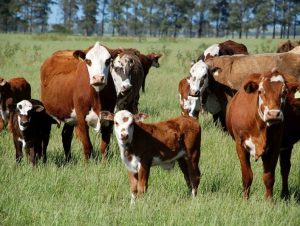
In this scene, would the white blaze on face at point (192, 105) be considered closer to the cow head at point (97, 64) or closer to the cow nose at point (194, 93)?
the cow nose at point (194, 93)

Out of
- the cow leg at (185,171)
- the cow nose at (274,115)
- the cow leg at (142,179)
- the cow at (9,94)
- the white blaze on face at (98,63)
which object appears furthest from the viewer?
the cow at (9,94)

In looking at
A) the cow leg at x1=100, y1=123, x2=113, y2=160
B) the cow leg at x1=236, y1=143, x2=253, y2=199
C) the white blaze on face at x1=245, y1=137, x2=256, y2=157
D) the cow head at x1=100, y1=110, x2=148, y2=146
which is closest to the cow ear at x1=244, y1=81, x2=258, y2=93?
the white blaze on face at x1=245, y1=137, x2=256, y2=157

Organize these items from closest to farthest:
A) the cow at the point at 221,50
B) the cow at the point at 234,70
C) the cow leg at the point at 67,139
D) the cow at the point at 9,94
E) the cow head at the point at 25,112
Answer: the cow head at the point at 25,112, the cow leg at the point at 67,139, the cow at the point at 234,70, the cow at the point at 9,94, the cow at the point at 221,50

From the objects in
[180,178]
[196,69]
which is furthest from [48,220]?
[196,69]

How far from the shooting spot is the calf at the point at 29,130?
23.7 ft

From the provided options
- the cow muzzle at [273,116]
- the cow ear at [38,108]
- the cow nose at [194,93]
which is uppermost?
the cow muzzle at [273,116]

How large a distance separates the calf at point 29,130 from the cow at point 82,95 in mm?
394

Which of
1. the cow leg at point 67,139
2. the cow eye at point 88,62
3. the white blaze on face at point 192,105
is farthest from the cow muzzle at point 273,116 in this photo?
the white blaze on face at point 192,105

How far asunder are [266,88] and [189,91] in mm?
4208

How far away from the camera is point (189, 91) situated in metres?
9.27

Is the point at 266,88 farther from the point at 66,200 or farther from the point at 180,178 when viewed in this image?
the point at 66,200

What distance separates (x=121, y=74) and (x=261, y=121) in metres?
2.83

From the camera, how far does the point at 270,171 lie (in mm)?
5512

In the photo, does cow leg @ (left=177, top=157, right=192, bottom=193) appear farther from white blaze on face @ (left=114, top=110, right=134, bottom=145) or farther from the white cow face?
the white cow face
